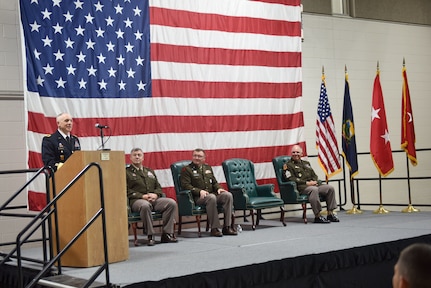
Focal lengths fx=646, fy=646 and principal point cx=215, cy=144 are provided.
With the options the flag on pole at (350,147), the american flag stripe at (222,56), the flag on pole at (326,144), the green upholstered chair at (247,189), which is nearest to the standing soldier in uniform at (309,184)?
the green upholstered chair at (247,189)

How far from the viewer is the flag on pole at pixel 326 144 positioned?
9898 millimetres

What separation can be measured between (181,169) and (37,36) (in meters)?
2.41

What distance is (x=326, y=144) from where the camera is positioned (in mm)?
9953

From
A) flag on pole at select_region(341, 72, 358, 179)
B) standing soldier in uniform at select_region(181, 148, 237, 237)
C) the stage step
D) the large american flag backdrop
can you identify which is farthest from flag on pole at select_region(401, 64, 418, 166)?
the stage step

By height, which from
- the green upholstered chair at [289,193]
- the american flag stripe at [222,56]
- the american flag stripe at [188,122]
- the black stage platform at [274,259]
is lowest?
the black stage platform at [274,259]

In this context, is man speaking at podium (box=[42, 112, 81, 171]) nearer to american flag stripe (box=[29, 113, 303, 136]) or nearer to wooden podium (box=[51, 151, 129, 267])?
wooden podium (box=[51, 151, 129, 267])

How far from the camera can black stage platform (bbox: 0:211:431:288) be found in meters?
5.35

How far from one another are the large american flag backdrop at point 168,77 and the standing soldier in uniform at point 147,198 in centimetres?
69

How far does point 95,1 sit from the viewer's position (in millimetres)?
8188

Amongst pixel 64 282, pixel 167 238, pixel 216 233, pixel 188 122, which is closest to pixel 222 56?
pixel 188 122

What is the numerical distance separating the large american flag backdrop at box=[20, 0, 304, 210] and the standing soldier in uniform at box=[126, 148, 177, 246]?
0.69 m

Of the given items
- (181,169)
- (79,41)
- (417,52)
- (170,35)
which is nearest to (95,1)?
(79,41)

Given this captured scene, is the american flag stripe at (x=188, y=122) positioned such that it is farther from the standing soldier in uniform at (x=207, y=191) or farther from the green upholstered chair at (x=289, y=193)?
the green upholstered chair at (x=289, y=193)

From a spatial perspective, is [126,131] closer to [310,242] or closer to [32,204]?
[32,204]
